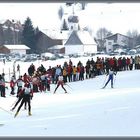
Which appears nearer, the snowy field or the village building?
the snowy field

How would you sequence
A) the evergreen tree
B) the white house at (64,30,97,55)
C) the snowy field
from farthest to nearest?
the white house at (64,30,97,55) < the evergreen tree < the snowy field

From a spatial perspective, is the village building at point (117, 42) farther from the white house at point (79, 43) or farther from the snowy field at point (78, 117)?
the snowy field at point (78, 117)

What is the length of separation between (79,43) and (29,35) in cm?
1992

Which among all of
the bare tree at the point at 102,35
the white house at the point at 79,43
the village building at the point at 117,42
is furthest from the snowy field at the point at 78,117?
the bare tree at the point at 102,35

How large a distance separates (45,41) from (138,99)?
3008 inches

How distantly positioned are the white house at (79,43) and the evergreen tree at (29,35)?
14.4 meters

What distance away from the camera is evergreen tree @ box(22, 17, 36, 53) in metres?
74.4

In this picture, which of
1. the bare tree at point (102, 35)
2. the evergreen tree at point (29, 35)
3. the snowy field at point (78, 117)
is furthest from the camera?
the bare tree at point (102, 35)

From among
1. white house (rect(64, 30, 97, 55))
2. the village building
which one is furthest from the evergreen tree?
the village building

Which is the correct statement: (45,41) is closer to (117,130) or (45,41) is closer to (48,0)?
(117,130)

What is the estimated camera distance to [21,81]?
19.8 meters

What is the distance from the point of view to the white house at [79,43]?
304 feet

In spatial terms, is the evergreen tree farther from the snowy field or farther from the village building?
the snowy field

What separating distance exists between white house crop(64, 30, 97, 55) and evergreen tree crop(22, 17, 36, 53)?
14.4 metres
